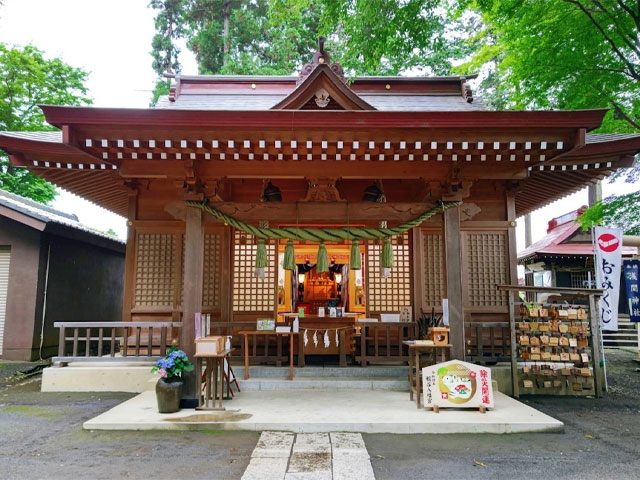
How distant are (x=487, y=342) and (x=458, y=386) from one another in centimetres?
297

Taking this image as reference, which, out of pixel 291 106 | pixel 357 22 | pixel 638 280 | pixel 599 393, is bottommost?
pixel 599 393

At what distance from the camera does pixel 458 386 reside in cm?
578

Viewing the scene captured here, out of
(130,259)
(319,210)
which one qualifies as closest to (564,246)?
(319,210)

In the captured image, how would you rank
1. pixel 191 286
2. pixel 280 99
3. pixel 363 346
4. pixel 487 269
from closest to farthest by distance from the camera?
pixel 191 286 < pixel 363 346 < pixel 487 269 < pixel 280 99

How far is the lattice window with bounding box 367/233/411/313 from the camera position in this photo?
28.3ft

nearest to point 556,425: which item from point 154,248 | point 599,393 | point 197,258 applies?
point 599,393

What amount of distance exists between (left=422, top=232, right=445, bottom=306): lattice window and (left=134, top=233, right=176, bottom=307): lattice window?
5071 millimetres

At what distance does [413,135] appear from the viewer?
5891 millimetres

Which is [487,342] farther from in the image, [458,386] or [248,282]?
[248,282]

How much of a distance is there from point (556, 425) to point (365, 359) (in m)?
3.29

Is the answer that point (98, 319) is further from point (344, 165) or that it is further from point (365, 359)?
point (344, 165)

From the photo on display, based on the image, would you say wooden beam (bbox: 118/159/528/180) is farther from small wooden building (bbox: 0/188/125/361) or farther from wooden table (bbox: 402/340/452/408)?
small wooden building (bbox: 0/188/125/361)

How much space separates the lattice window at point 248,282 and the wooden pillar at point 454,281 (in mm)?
3531

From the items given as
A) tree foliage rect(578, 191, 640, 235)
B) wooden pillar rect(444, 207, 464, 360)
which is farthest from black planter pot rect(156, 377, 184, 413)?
tree foliage rect(578, 191, 640, 235)
